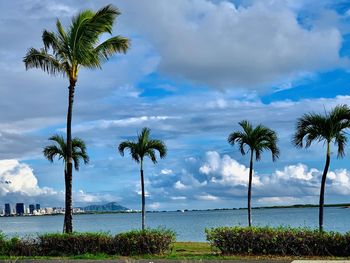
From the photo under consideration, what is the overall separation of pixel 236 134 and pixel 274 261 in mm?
16629

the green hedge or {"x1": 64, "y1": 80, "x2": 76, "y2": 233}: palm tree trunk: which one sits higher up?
{"x1": 64, "y1": 80, "x2": 76, "y2": 233}: palm tree trunk

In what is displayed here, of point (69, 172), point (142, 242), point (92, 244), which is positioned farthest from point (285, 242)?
point (69, 172)

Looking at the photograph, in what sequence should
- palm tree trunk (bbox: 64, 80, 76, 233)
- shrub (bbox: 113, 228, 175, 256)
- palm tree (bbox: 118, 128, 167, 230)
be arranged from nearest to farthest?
shrub (bbox: 113, 228, 175, 256) < palm tree trunk (bbox: 64, 80, 76, 233) < palm tree (bbox: 118, 128, 167, 230)

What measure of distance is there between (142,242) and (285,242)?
5.20 m

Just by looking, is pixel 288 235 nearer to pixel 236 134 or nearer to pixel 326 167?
pixel 326 167

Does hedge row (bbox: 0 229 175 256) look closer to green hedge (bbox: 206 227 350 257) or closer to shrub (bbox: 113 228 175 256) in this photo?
shrub (bbox: 113 228 175 256)

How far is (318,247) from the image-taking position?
21.2 m

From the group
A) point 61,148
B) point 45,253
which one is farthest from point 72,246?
point 61,148

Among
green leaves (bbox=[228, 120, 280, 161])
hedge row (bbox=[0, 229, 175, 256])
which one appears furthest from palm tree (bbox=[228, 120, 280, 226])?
hedge row (bbox=[0, 229, 175, 256])

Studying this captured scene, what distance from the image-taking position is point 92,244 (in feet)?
74.0

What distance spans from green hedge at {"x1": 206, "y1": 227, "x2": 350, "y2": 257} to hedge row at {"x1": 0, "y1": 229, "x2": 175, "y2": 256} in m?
2.51

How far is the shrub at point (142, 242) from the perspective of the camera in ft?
72.7

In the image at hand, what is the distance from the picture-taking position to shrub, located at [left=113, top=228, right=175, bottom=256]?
22.2m

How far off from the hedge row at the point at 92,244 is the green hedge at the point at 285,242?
8.23 feet
